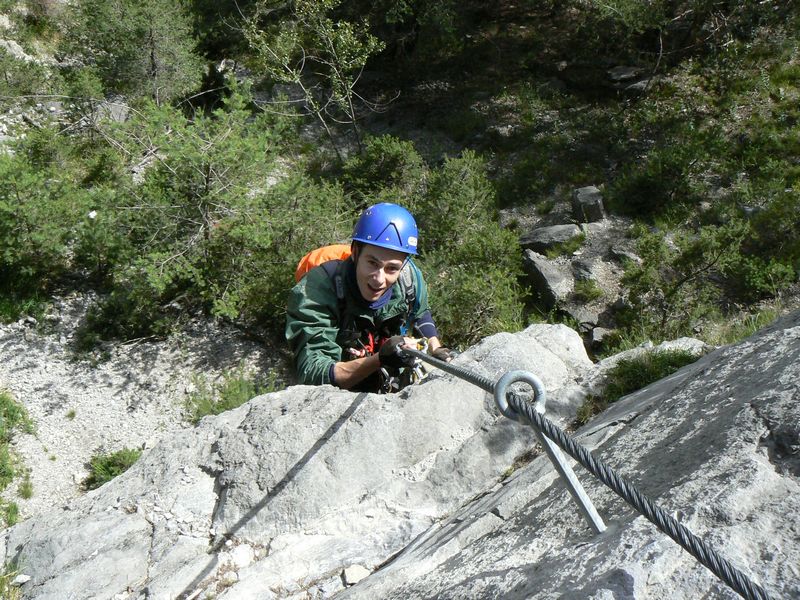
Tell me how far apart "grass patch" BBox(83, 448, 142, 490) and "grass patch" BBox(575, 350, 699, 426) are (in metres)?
4.99

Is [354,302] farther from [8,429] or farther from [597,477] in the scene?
[8,429]

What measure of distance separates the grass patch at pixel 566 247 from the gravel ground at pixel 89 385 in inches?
204

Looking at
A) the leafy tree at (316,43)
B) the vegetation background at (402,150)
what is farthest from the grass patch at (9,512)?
the leafy tree at (316,43)

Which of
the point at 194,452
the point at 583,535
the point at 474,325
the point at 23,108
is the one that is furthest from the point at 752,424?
the point at 23,108

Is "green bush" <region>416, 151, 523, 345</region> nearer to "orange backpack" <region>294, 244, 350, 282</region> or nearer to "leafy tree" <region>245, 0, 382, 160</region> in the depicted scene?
"orange backpack" <region>294, 244, 350, 282</region>

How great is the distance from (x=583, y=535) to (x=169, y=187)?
7426 millimetres

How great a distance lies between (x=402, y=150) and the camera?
11766 millimetres

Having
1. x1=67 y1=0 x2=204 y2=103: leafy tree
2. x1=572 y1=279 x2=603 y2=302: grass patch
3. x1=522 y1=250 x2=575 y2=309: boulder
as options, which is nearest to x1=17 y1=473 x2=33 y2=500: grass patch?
x1=522 y1=250 x2=575 y2=309: boulder

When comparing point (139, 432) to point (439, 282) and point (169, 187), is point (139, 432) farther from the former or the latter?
point (439, 282)

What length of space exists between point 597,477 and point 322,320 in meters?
2.53

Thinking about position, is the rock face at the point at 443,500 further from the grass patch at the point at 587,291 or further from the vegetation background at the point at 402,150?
the grass patch at the point at 587,291

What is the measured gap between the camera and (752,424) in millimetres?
1867

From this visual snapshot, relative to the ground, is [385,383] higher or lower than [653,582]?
higher

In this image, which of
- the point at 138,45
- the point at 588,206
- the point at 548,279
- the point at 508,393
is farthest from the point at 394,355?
the point at 138,45
